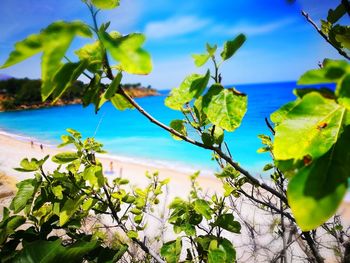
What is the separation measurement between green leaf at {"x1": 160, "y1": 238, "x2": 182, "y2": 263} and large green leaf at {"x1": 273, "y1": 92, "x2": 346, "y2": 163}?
4.29 ft

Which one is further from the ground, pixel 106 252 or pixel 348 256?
pixel 348 256

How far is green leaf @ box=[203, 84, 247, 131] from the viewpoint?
682mm

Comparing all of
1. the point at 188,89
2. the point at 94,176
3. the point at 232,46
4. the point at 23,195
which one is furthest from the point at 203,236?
the point at 232,46

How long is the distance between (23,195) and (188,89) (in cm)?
116

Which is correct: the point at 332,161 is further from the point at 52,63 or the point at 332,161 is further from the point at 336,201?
the point at 52,63

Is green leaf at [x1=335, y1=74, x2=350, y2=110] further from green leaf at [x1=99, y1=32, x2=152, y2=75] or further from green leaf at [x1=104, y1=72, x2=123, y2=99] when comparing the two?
green leaf at [x1=104, y1=72, x2=123, y2=99]

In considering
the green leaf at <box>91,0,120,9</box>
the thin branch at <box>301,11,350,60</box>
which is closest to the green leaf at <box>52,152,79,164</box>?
the green leaf at <box>91,0,120,9</box>

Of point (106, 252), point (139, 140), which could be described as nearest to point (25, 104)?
point (139, 140)

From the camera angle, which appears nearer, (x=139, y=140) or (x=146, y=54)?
(x=146, y=54)

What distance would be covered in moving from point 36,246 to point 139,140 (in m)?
33.7

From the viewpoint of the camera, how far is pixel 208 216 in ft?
5.04

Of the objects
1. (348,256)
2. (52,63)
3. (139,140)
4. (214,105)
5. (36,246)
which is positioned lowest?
(36,246)

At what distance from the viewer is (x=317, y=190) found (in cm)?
40

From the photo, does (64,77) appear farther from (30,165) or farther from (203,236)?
(203,236)
